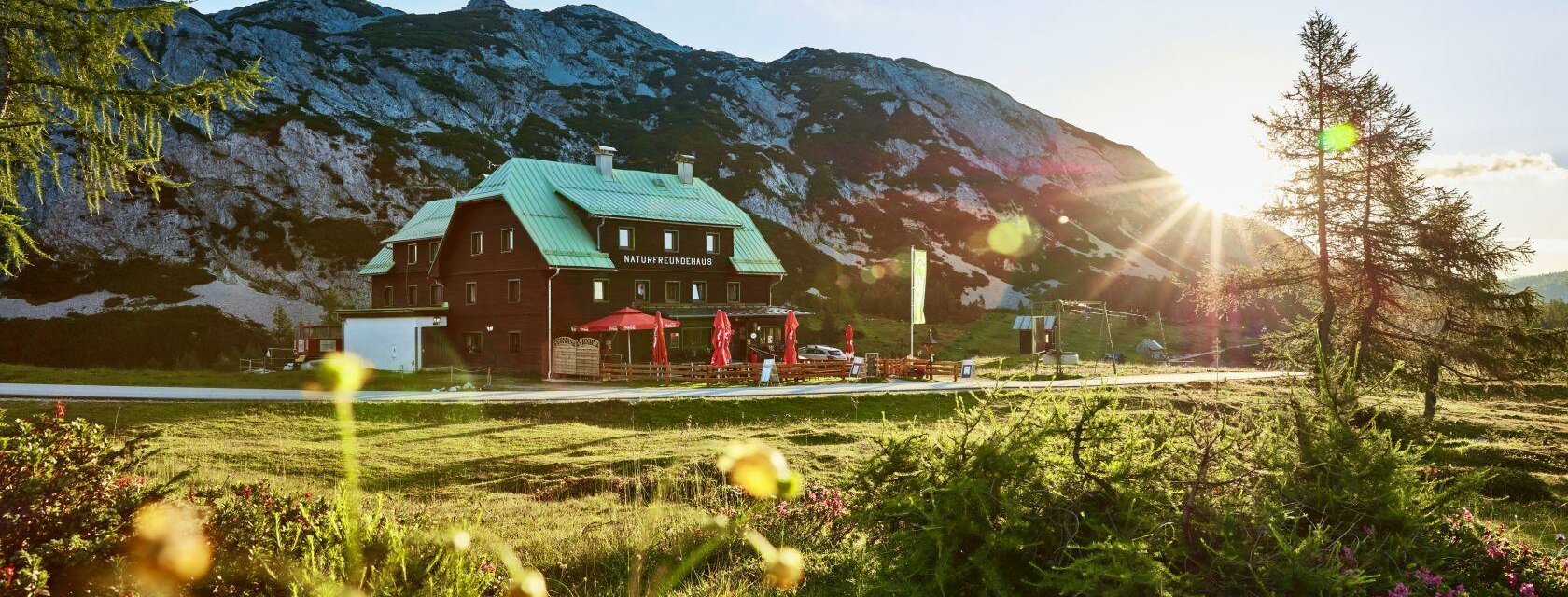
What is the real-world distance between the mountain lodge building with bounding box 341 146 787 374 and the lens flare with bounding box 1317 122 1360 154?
24.8 metres

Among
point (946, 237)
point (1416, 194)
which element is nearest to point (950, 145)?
point (946, 237)

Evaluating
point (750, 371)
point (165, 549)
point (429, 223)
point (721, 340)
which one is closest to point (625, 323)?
point (721, 340)

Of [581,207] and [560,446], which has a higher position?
[581,207]

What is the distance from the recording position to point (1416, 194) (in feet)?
89.2

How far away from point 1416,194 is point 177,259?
78.3 meters

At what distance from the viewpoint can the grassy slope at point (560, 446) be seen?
10.2 metres

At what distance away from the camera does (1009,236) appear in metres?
115

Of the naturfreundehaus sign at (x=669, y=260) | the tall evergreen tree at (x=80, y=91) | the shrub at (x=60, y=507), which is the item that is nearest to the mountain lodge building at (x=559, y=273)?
the naturfreundehaus sign at (x=669, y=260)

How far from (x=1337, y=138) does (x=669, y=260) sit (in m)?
28.2

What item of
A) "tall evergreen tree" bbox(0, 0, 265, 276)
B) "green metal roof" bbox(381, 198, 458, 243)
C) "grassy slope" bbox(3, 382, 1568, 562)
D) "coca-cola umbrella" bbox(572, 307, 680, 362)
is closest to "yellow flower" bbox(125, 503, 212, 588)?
"grassy slope" bbox(3, 382, 1568, 562)

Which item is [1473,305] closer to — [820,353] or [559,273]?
[820,353]

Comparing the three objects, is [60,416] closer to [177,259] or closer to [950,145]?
[177,259]

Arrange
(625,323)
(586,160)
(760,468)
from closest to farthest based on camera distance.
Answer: (760,468) → (625,323) → (586,160)

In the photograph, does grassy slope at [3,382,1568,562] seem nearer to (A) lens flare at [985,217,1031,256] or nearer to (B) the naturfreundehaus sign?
(B) the naturfreundehaus sign
